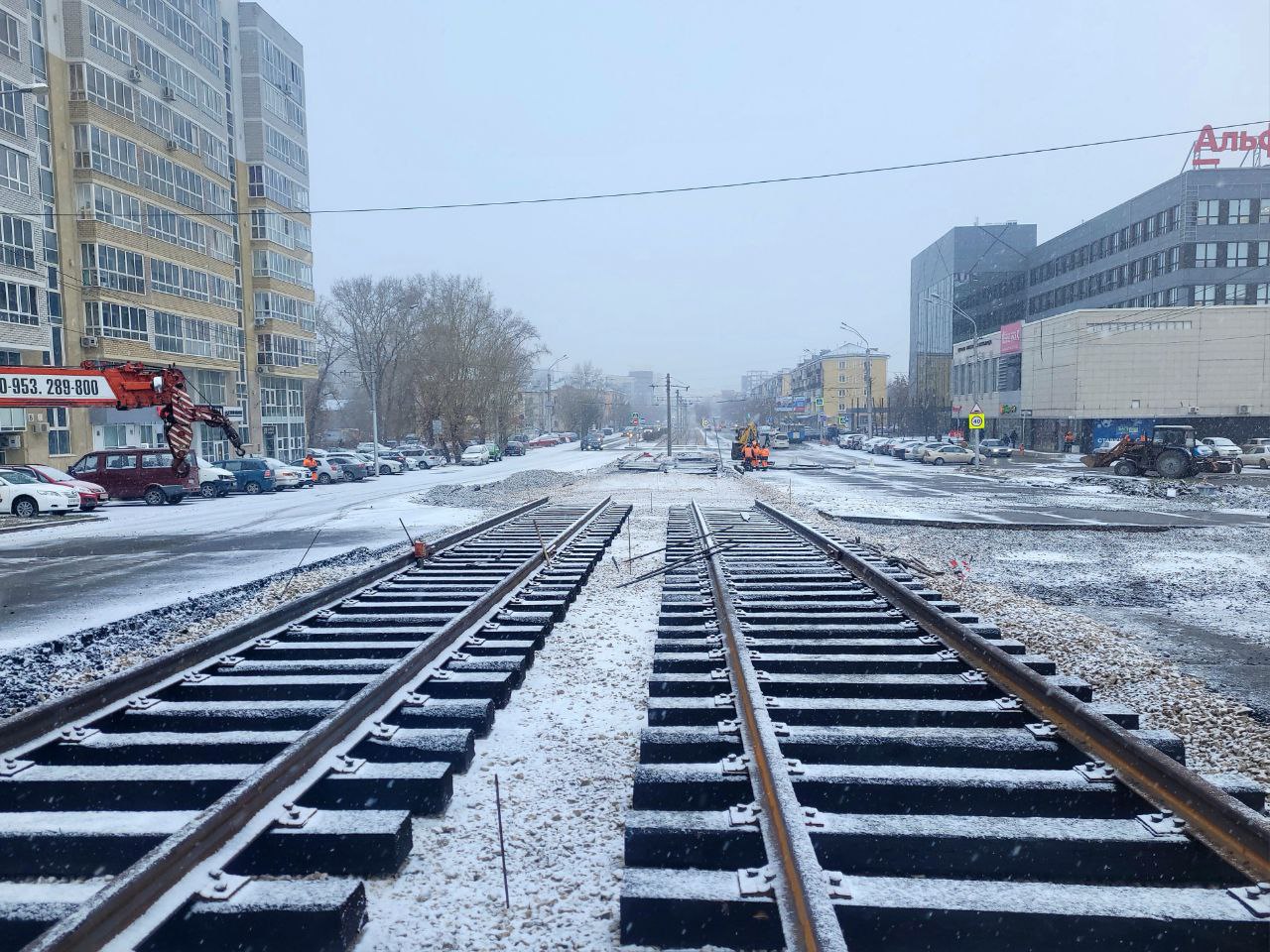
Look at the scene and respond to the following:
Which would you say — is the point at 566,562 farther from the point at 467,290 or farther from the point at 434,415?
the point at 467,290

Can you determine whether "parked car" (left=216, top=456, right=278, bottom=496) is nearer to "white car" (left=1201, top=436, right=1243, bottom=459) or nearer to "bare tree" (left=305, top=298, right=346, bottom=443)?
"white car" (left=1201, top=436, right=1243, bottom=459)

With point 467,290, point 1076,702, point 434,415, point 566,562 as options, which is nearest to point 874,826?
point 1076,702

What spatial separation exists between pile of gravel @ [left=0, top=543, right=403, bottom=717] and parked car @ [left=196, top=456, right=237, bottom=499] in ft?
76.5

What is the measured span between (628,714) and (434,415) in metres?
64.6

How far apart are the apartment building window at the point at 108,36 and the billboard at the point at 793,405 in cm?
10821

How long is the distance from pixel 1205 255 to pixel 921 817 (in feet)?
250

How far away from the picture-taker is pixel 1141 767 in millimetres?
4070

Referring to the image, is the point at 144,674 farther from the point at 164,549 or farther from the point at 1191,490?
the point at 1191,490

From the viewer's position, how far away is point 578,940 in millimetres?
3107

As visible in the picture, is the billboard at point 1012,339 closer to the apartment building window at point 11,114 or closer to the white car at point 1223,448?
the white car at point 1223,448

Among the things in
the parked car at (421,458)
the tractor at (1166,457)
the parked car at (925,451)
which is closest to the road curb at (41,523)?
the parked car at (421,458)

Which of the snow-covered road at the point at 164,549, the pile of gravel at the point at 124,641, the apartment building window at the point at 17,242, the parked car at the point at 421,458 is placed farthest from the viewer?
the parked car at the point at 421,458

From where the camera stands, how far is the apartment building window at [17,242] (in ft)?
107

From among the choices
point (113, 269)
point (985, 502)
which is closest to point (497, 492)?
point (985, 502)
